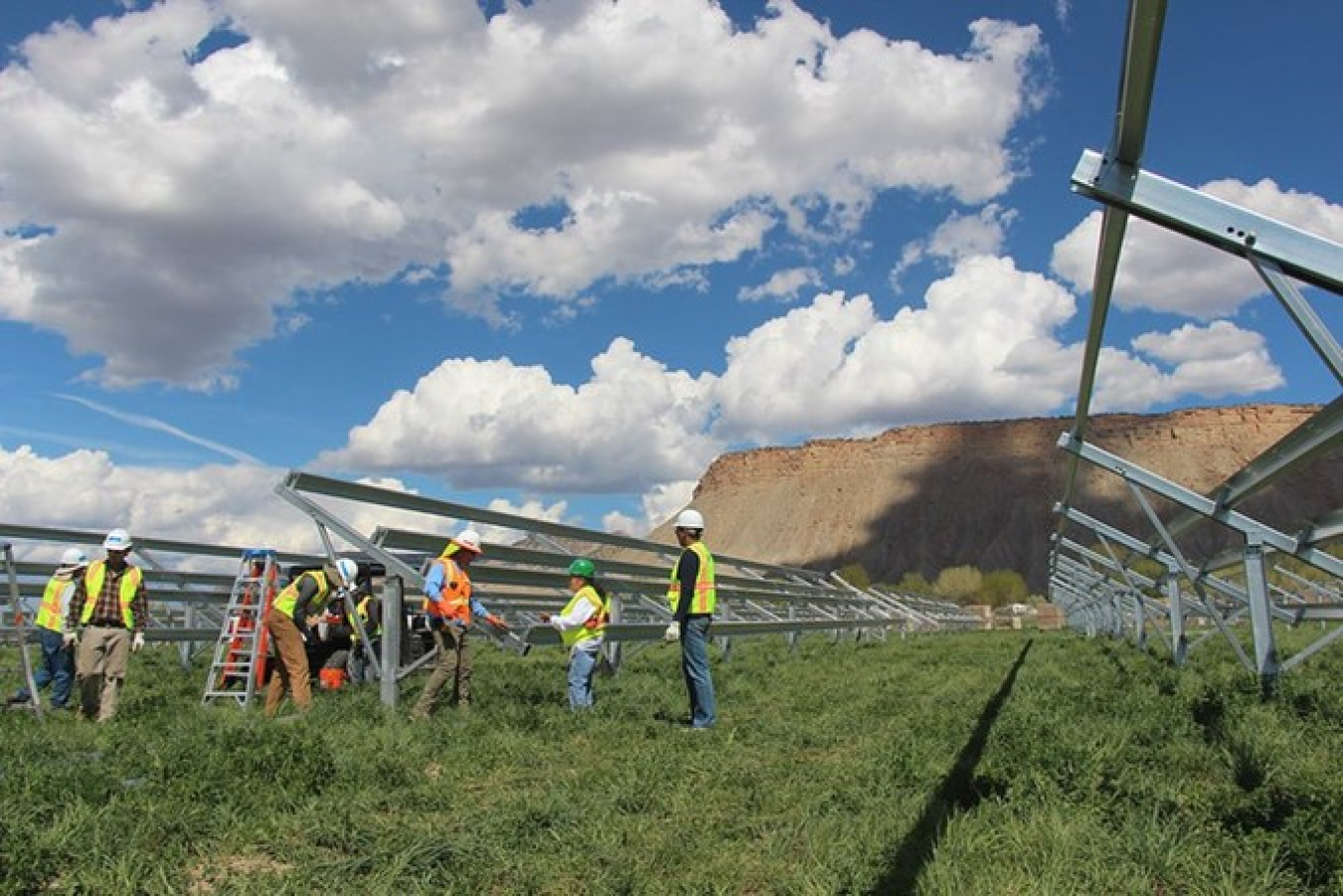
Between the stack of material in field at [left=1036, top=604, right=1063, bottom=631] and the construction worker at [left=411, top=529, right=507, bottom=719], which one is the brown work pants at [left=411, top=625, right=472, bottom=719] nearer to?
the construction worker at [left=411, top=529, right=507, bottom=719]

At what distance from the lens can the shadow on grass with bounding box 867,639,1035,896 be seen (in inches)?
141

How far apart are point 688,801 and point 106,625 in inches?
238

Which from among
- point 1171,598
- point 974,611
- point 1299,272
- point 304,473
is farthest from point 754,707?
point 974,611

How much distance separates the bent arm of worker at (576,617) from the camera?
Result: 30.0 feet

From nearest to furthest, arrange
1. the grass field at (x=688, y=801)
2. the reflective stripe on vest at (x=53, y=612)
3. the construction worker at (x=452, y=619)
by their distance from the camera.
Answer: the grass field at (x=688, y=801)
the construction worker at (x=452, y=619)
the reflective stripe on vest at (x=53, y=612)

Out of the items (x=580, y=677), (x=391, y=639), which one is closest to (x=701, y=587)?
(x=580, y=677)

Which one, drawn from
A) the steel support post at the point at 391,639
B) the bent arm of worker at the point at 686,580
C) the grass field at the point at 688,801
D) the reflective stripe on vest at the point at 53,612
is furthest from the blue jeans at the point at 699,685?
the reflective stripe on vest at the point at 53,612

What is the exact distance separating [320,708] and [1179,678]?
8398 millimetres

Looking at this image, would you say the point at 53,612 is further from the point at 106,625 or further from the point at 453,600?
the point at 453,600

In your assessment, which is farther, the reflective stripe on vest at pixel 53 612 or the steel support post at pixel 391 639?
the reflective stripe on vest at pixel 53 612

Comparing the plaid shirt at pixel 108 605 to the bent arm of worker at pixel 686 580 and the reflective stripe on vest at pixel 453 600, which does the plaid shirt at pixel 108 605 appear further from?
the bent arm of worker at pixel 686 580

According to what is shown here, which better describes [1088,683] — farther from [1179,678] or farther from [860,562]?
[860,562]

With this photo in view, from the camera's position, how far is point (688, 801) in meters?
4.99

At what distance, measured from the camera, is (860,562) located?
108 m
